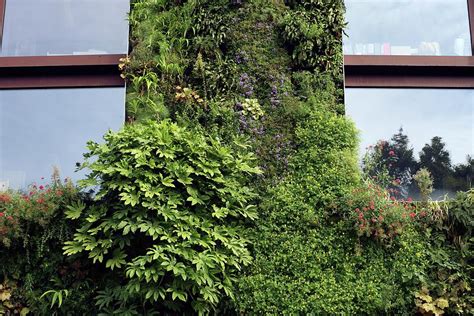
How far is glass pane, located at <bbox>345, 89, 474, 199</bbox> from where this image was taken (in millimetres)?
6867

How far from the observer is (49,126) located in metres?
7.17

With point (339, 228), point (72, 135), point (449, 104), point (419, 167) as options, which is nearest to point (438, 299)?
point (339, 228)

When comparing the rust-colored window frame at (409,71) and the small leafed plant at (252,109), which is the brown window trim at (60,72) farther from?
the rust-colored window frame at (409,71)

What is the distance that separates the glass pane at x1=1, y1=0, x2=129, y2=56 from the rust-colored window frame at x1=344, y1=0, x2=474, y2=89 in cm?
308

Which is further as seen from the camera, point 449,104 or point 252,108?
point 449,104

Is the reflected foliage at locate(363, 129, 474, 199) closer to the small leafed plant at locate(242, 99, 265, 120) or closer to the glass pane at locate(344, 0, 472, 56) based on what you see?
the glass pane at locate(344, 0, 472, 56)

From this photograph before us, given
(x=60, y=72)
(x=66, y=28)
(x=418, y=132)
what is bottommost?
(x=418, y=132)

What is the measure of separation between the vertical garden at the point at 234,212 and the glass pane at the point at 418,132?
0.40m

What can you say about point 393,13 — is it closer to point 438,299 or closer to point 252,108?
point 252,108

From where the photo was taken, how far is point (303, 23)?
6816 millimetres

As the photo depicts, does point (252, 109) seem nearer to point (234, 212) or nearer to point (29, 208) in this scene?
point (234, 212)

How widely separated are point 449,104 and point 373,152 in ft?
4.14

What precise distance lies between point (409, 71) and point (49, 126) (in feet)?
15.7

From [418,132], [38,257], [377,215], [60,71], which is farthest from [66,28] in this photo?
[418,132]
